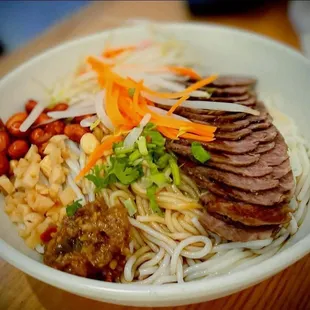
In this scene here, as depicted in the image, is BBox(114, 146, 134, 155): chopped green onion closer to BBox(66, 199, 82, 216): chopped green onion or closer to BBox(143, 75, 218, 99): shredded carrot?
BBox(66, 199, 82, 216): chopped green onion

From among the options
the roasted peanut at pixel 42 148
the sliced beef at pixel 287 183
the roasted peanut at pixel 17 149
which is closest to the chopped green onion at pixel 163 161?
the sliced beef at pixel 287 183

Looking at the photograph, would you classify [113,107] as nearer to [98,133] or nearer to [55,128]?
[98,133]

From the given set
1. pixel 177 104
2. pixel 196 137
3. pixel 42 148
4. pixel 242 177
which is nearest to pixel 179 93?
pixel 177 104

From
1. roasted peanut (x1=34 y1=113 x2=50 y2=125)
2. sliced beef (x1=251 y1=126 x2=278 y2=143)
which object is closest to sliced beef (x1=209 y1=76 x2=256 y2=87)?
sliced beef (x1=251 y1=126 x2=278 y2=143)

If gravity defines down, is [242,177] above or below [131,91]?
below

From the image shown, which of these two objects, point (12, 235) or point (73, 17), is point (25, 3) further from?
point (12, 235)

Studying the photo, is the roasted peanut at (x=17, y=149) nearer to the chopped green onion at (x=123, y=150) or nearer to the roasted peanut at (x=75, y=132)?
the roasted peanut at (x=75, y=132)
